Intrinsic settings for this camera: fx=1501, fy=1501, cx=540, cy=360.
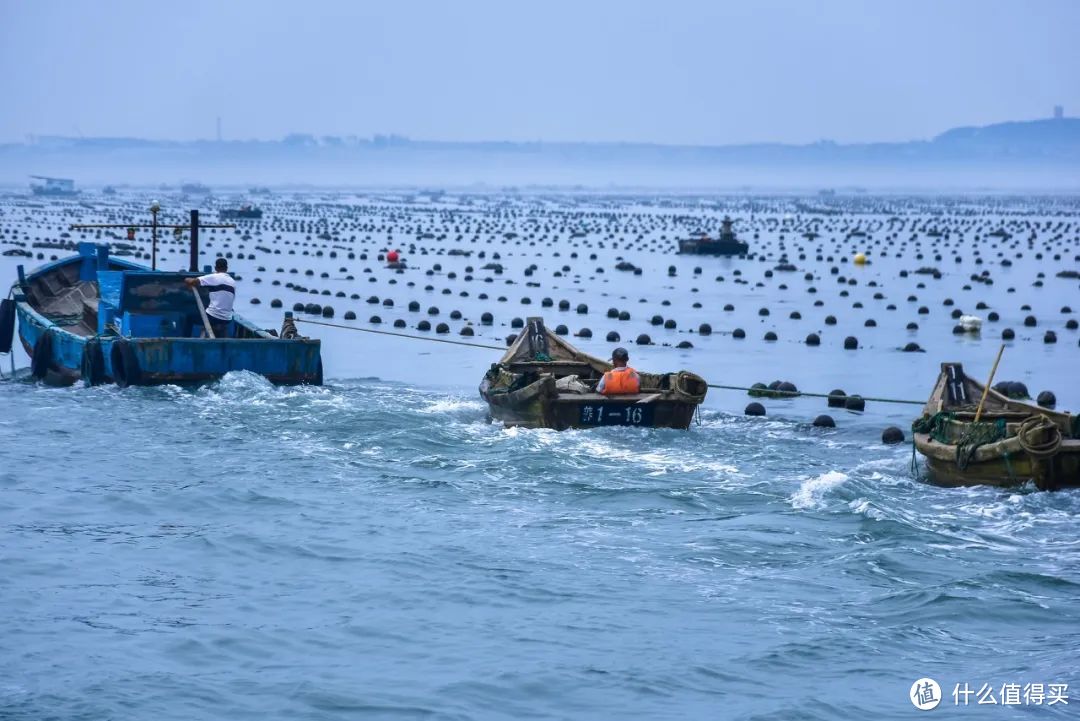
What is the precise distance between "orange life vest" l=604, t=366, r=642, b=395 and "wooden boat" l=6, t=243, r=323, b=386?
590cm

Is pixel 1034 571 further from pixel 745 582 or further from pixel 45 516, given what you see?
pixel 45 516

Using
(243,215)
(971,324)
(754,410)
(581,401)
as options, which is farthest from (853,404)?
(243,215)

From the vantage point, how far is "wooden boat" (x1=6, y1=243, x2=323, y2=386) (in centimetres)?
2553

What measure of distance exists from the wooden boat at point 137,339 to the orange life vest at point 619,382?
19.3 feet

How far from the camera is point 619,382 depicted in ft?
73.5

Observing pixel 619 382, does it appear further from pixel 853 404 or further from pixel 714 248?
pixel 714 248

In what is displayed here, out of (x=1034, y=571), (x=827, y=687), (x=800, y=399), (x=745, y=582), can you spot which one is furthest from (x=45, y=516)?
(x=800, y=399)

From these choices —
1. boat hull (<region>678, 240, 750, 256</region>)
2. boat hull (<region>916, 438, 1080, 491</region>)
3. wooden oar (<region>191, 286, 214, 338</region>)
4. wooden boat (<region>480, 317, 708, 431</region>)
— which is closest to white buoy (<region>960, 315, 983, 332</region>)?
wooden boat (<region>480, 317, 708, 431</region>)

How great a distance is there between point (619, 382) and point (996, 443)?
5.83 meters

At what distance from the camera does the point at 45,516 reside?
703 inches

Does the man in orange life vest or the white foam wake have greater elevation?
the man in orange life vest

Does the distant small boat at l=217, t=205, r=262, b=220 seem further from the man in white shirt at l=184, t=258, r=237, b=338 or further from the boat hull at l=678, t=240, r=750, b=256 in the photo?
the man in white shirt at l=184, t=258, r=237, b=338

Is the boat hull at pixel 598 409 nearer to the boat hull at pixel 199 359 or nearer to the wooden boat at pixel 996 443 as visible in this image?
the wooden boat at pixel 996 443

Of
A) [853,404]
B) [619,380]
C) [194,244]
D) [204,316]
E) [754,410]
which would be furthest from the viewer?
[194,244]
